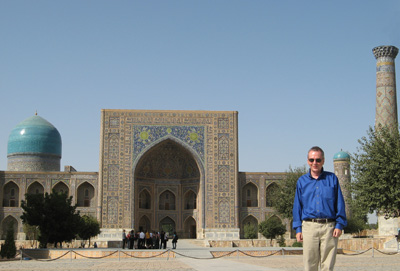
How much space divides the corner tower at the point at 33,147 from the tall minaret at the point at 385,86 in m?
24.9

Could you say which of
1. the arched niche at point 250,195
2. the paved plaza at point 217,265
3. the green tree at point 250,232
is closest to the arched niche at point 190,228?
the arched niche at point 250,195

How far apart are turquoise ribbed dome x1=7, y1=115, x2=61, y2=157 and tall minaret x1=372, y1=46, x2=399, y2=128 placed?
25.1 m

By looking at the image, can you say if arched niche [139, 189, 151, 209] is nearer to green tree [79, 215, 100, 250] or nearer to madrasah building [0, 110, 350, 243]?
madrasah building [0, 110, 350, 243]

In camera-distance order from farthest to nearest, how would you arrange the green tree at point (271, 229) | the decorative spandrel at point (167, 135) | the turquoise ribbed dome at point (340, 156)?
the turquoise ribbed dome at point (340, 156)
the decorative spandrel at point (167, 135)
the green tree at point (271, 229)

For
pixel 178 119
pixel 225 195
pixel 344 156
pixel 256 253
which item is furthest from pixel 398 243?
pixel 344 156

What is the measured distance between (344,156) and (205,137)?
443 inches

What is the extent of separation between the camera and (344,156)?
130 feet

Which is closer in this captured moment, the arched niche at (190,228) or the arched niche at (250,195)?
the arched niche at (250,195)

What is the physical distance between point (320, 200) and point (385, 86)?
69.9 feet

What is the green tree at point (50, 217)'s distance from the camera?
22484 millimetres

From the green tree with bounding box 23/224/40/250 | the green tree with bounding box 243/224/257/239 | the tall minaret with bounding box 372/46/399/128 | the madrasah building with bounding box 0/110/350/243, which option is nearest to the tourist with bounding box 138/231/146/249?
the green tree with bounding box 23/224/40/250

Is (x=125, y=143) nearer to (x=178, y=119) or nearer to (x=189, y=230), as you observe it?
(x=178, y=119)

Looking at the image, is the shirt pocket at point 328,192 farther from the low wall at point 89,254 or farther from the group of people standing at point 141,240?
the group of people standing at point 141,240

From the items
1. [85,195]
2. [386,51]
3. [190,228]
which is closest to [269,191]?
[190,228]
